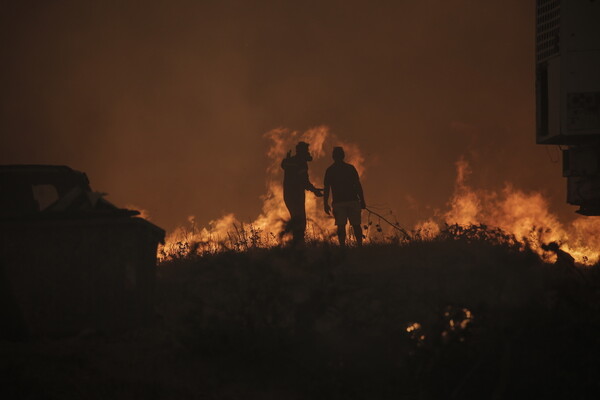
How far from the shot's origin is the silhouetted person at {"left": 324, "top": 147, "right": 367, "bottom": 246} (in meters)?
16.6

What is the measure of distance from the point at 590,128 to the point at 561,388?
815 cm

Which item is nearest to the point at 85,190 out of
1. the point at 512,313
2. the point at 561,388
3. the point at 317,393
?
the point at 317,393

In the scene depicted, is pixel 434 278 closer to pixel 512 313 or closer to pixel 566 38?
pixel 512 313

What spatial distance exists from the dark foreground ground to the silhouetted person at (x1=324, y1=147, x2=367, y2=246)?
4.63 metres

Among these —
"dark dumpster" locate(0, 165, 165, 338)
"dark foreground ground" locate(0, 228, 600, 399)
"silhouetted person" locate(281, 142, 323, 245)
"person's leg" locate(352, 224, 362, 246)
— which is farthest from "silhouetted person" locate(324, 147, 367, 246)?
"dark dumpster" locate(0, 165, 165, 338)

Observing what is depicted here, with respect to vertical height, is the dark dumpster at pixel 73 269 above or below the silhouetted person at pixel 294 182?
below

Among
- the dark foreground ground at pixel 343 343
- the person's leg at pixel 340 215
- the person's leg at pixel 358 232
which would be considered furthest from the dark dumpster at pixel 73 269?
the person's leg at pixel 358 232

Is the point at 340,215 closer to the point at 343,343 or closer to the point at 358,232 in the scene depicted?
the point at 358,232

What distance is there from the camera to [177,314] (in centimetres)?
1141

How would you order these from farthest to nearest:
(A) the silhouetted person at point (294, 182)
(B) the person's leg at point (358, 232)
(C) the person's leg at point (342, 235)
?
(A) the silhouetted person at point (294, 182), (B) the person's leg at point (358, 232), (C) the person's leg at point (342, 235)

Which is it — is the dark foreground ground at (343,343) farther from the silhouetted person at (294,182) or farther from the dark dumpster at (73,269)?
the silhouetted person at (294,182)

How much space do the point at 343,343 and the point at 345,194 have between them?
672 cm

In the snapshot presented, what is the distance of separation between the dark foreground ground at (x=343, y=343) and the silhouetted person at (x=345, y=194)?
4.63 m

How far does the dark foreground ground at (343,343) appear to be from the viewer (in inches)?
352
